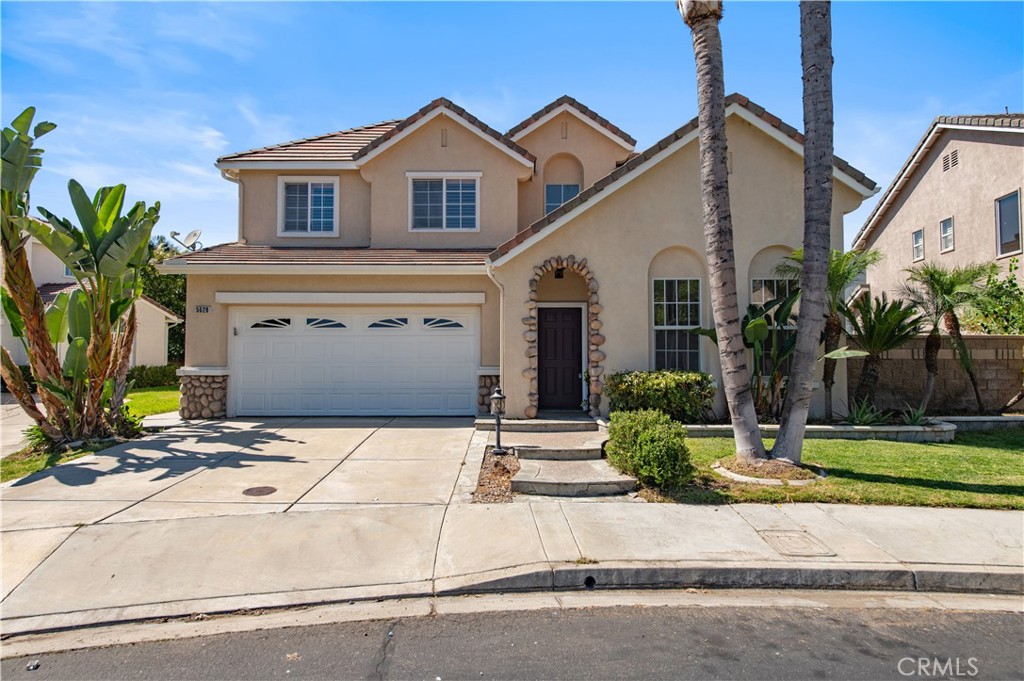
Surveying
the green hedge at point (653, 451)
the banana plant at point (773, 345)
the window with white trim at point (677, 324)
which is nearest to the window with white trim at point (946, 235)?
the banana plant at point (773, 345)

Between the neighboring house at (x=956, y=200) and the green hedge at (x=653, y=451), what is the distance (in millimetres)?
11181

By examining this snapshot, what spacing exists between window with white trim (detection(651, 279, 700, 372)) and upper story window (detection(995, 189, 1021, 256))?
11.6m

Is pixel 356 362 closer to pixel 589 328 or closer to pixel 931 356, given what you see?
pixel 589 328

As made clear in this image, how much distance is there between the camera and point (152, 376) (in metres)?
23.5

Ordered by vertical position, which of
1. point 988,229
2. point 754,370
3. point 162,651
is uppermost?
point 988,229

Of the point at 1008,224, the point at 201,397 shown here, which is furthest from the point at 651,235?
the point at 1008,224

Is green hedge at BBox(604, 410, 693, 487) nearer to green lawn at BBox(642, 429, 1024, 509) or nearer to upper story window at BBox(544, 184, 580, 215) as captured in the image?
green lawn at BBox(642, 429, 1024, 509)

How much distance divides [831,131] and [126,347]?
12.5 meters

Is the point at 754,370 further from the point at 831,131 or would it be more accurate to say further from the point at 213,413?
the point at 213,413

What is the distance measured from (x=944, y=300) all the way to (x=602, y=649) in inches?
415

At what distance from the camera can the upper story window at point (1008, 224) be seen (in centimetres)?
1648

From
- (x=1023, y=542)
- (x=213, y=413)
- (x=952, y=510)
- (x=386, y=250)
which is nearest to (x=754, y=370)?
(x=952, y=510)

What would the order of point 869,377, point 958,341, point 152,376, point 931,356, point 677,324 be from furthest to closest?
1. point 152,376
2. point 677,324
3. point 958,341
4. point 931,356
5. point 869,377

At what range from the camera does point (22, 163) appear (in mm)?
9664
